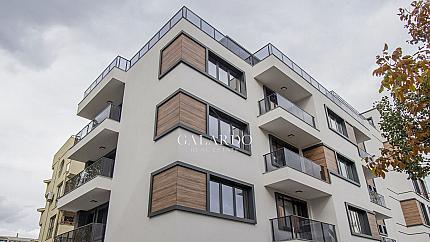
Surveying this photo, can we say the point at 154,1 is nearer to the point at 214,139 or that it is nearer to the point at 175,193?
the point at 214,139

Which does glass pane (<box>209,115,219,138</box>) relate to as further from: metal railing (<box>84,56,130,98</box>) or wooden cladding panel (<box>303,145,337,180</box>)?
wooden cladding panel (<box>303,145,337,180</box>)

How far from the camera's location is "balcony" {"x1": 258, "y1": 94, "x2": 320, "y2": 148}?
13.2 m

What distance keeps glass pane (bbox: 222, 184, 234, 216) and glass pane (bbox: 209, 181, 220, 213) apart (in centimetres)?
29

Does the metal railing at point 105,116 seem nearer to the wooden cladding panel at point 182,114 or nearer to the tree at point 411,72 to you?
the wooden cladding panel at point 182,114

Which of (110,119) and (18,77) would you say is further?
(18,77)

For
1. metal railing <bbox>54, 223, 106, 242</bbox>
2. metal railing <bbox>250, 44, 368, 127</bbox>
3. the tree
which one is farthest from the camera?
metal railing <bbox>250, 44, 368, 127</bbox>

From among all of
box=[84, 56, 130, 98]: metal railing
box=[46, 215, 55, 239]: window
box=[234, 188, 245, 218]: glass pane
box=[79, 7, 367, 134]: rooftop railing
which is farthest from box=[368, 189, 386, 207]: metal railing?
box=[46, 215, 55, 239]: window

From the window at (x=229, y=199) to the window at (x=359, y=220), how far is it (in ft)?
21.3

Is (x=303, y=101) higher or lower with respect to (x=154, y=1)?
lower

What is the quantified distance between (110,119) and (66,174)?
13.5 metres

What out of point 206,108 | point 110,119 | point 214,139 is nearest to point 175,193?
point 214,139

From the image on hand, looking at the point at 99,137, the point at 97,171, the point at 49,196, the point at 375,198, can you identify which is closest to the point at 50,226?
the point at 49,196

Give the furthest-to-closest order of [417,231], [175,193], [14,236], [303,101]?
[14,236], [417,231], [303,101], [175,193]

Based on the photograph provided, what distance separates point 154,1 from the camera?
12352mm
